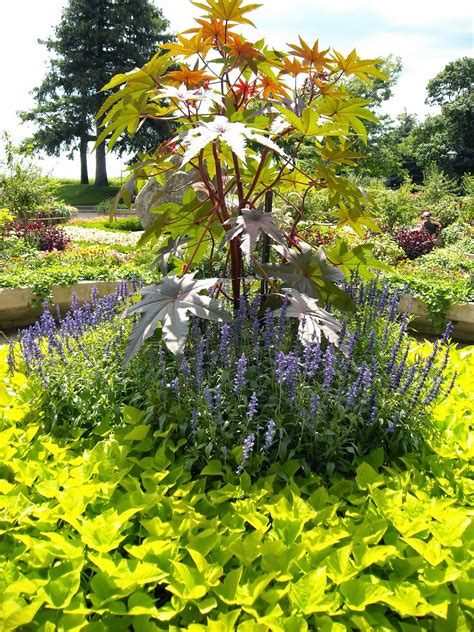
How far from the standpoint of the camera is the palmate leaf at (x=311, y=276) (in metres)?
2.37

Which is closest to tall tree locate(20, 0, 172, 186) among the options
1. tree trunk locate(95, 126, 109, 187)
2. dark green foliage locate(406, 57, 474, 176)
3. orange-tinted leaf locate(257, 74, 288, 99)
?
tree trunk locate(95, 126, 109, 187)

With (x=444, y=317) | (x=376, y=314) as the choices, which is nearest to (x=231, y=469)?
(x=376, y=314)

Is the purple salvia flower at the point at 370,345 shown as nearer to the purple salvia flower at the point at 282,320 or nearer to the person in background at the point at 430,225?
the purple salvia flower at the point at 282,320

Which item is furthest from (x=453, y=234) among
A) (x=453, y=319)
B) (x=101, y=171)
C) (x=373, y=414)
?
(x=101, y=171)

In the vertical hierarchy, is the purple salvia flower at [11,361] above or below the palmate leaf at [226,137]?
below

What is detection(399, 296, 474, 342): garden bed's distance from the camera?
5035 millimetres

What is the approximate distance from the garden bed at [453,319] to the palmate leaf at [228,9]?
338cm

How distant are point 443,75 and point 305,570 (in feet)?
145

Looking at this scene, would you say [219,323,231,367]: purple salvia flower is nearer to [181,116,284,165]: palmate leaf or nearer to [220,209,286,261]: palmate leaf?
[220,209,286,261]: palmate leaf

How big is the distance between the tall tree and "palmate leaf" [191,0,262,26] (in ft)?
84.1

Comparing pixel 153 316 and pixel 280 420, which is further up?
pixel 153 316

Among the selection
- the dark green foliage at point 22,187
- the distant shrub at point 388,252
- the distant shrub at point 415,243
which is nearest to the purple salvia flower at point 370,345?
the distant shrub at point 388,252

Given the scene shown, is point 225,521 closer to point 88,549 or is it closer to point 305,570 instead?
point 305,570

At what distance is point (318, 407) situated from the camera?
1948mm
